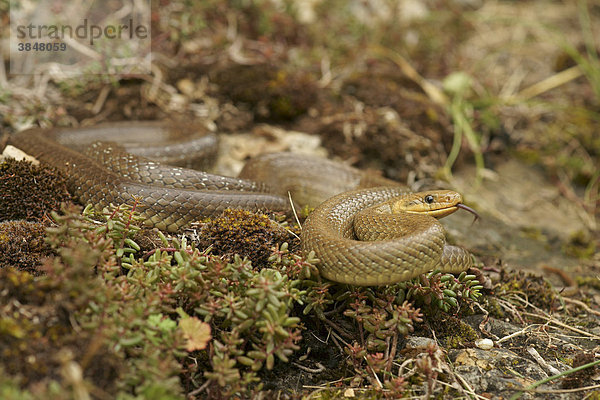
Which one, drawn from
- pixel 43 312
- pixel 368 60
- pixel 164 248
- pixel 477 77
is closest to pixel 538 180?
pixel 477 77

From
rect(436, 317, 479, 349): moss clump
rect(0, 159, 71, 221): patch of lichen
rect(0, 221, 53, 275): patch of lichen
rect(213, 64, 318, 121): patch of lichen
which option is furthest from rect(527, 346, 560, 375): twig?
rect(213, 64, 318, 121): patch of lichen

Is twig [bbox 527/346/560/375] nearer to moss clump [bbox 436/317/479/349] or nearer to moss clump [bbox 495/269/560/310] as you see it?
moss clump [bbox 436/317/479/349]

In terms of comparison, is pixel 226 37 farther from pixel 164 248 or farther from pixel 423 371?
pixel 423 371

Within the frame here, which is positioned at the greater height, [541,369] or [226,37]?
[226,37]

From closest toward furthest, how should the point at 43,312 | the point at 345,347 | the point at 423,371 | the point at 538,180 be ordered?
the point at 43,312 < the point at 423,371 < the point at 345,347 < the point at 538,180

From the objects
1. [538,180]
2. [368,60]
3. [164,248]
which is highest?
[368,60]

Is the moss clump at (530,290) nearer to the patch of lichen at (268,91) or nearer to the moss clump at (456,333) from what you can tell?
the moss clump at (456,333)

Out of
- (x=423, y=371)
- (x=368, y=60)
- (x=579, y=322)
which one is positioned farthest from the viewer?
(x=368, y=60)
